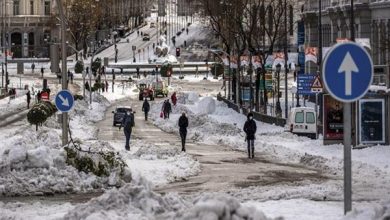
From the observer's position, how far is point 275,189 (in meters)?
19.0

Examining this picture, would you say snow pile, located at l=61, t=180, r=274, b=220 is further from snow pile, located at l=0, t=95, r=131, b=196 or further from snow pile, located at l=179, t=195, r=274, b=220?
snow pile, located at l=0, t=95, r=131, b=196

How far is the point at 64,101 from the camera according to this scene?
990 inches

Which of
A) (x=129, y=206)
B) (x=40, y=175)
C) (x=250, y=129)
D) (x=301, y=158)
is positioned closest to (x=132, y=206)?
(x=129, y=206)

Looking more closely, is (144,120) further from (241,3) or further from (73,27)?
(73,27)

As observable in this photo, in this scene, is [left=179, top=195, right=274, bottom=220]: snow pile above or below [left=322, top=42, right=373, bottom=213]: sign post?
below

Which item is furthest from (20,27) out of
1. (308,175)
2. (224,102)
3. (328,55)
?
(328,55)

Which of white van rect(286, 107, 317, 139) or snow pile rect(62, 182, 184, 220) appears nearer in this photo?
snow pile rect(62, 182, 184, 220)

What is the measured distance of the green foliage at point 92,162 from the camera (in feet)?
72.7

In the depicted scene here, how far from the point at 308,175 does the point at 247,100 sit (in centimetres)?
4182

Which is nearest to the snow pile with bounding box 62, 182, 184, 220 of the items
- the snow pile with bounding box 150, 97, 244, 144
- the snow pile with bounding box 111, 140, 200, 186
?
the snow pile with bounding box 111, 140, 200, 186

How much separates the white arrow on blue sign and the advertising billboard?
952 centimetres

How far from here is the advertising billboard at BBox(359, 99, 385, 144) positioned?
28.6 meters

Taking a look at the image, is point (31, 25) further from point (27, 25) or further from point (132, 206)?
point (132, 206)

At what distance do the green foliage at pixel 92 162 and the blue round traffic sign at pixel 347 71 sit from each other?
553 inches
